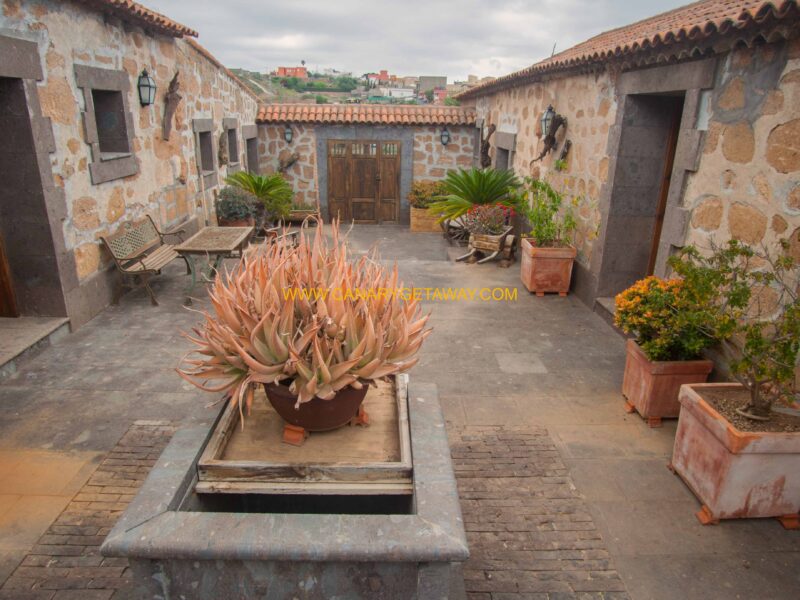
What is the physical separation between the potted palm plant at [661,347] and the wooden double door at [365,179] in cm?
956

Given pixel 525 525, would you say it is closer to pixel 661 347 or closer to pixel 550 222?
pixel 661 347

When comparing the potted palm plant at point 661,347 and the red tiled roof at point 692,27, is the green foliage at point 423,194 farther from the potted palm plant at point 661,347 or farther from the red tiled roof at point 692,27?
the potted palm plant at point 661,347

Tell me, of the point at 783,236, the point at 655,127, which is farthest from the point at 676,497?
the point at 655,127

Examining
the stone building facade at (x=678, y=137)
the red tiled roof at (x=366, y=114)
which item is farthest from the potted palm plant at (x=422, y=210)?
the stone building facade at (x=678, y=137)

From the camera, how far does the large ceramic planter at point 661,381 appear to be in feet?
12.1

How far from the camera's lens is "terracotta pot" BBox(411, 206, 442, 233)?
462 inches

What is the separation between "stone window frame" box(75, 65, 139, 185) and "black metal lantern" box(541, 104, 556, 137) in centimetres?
531

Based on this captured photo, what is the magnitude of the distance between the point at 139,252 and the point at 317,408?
17.0ft

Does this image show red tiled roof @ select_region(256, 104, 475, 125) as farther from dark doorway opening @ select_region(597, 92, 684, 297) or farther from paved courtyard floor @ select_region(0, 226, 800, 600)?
paved courtyard floor @ select_region(0, 226, 800, 600)

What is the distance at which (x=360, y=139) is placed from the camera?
1255cm

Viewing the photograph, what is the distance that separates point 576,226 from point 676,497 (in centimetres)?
427

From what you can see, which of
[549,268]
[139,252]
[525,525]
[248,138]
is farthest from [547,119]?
[248,138]

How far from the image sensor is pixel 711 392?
10.5 ft

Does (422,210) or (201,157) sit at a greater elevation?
(201,157)
